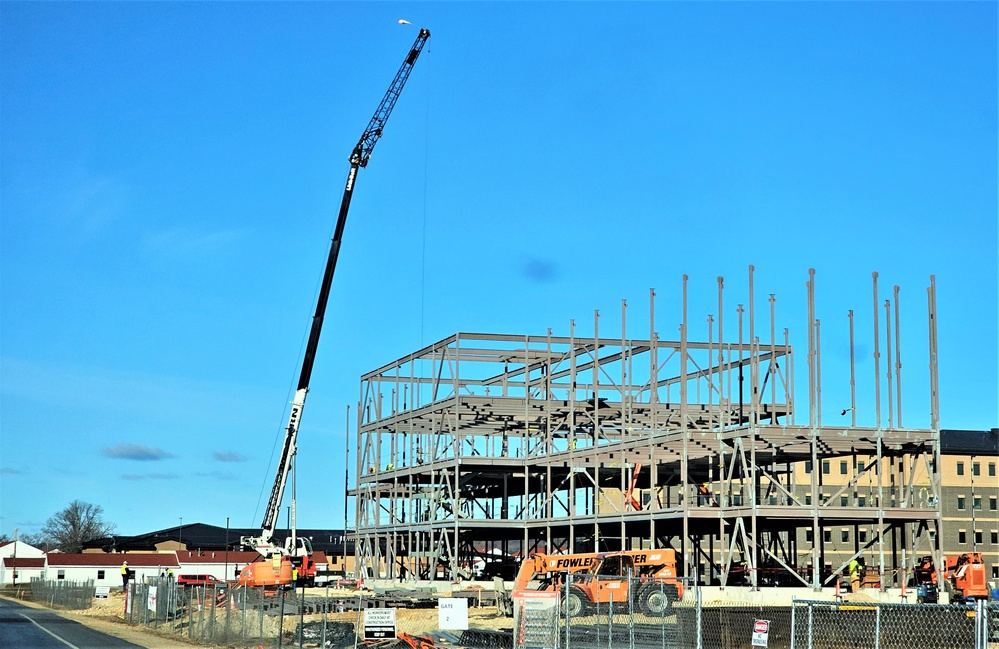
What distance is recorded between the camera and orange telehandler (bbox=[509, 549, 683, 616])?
3656cm

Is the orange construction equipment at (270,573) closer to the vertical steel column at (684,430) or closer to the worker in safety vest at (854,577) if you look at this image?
the vertical steel column at (684,430)

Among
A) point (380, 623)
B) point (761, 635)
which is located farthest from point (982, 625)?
point (380, 623)

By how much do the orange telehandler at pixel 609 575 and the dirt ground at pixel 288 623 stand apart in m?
1.73

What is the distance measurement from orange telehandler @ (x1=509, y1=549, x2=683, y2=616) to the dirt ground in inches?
68.0

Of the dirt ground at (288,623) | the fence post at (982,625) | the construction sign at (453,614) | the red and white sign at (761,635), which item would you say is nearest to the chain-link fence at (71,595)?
the dirt ground at (288,623)

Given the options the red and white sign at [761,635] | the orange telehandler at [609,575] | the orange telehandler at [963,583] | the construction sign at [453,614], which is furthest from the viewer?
the orange telehandler at [963,583]

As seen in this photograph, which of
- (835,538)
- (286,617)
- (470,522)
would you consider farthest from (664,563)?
(835,538)

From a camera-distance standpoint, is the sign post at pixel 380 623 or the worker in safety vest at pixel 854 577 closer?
the sign post at pixel 380 623

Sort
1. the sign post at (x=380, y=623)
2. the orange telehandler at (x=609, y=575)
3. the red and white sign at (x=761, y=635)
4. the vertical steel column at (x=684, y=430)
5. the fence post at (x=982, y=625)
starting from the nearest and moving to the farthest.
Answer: the fence post at (x=982, y=625), the red and white sign at (x=761, y=635), the sign post at (x=380, y=623), the orange telehandler at (x=609, y=575), the vertical steel column at (x=684, y=430)

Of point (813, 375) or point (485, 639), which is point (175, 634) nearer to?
point (485, 639)

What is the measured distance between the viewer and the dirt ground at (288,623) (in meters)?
35.6

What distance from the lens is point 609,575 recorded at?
3472cm

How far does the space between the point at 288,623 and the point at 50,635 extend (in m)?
6.93

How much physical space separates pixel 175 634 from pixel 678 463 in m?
23.9
